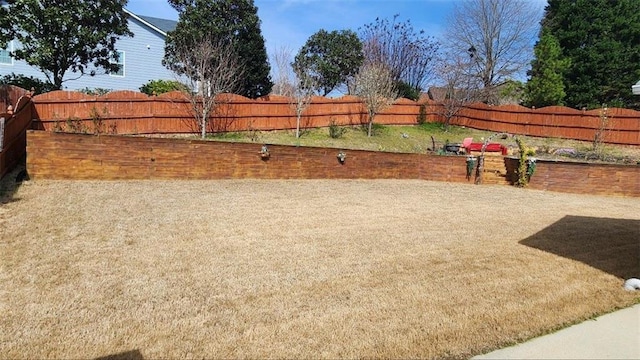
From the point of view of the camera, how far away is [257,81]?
21.2 meters

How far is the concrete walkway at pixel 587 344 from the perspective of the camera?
11.7ft

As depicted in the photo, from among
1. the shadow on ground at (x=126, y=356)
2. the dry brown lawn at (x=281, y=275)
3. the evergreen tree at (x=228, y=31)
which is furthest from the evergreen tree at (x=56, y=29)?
the shadow on ground at (x=126, y=356)

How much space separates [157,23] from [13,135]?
77.9 ft

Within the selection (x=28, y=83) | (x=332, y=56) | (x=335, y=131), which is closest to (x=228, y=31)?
(x=335, y=131)

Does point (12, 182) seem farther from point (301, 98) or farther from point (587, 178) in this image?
point (587, 178)

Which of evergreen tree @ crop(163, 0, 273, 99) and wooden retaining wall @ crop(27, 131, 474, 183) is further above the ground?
evergreen tree @ crop(163, 0, 273, 99)

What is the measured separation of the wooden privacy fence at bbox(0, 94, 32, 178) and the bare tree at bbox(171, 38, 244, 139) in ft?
20.4

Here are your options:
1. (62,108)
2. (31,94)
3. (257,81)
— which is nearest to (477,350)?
(31,94)

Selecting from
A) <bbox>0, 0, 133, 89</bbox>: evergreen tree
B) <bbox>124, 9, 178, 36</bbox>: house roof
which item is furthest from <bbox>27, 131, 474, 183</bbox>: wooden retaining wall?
<bbox>124, 9, 178, 36</bbox>: house roof

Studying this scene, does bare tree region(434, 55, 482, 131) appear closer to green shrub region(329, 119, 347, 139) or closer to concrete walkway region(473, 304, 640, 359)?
green shrub region(329, 119, 347, 139)

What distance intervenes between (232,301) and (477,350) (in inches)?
85.3

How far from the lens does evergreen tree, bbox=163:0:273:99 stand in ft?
62.3

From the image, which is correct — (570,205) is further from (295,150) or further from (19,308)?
(19,308)

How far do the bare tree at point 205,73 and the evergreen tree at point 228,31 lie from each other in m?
0.38
